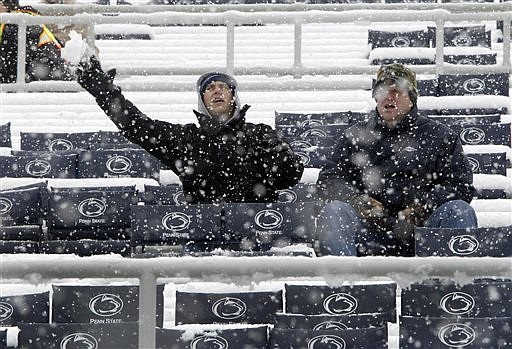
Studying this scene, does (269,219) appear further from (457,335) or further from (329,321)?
(457,335)

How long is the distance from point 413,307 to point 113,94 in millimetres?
2325

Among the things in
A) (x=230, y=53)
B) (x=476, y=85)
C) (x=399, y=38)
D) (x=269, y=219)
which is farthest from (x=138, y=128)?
(x=399, y=38)

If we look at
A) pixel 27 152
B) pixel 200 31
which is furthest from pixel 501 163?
pixel 200 31

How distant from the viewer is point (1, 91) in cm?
924

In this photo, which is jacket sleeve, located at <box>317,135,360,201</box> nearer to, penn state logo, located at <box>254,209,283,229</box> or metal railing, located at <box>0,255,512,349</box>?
penn state logo, located at <box>254,209,283,229</box>

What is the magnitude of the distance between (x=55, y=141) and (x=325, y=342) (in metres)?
3.99

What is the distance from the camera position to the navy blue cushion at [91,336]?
406cm

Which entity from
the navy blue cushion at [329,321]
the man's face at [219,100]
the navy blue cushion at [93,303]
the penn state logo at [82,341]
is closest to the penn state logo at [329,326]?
the navy blue cushion at [329,321]

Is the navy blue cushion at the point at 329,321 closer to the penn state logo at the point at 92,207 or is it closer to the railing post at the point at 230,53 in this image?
the penn state logo at the point at 92,207

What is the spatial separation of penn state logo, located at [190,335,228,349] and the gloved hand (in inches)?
65.7

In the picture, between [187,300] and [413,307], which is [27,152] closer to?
[187,300]

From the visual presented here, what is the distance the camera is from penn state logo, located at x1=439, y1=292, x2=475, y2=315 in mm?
4496

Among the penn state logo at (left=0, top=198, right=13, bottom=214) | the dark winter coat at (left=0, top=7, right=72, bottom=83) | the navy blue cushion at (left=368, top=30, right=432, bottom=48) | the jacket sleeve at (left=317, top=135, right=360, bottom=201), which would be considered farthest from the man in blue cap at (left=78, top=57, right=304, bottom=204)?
the navy blue cushion at (left=368, top=30, right=432, bottom=48)

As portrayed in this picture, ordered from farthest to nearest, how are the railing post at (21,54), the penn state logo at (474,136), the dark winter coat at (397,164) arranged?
1. the railing post at (21,54)
2. the penn state logo at (474,136)
3. the dark winter coat at (397,164)
